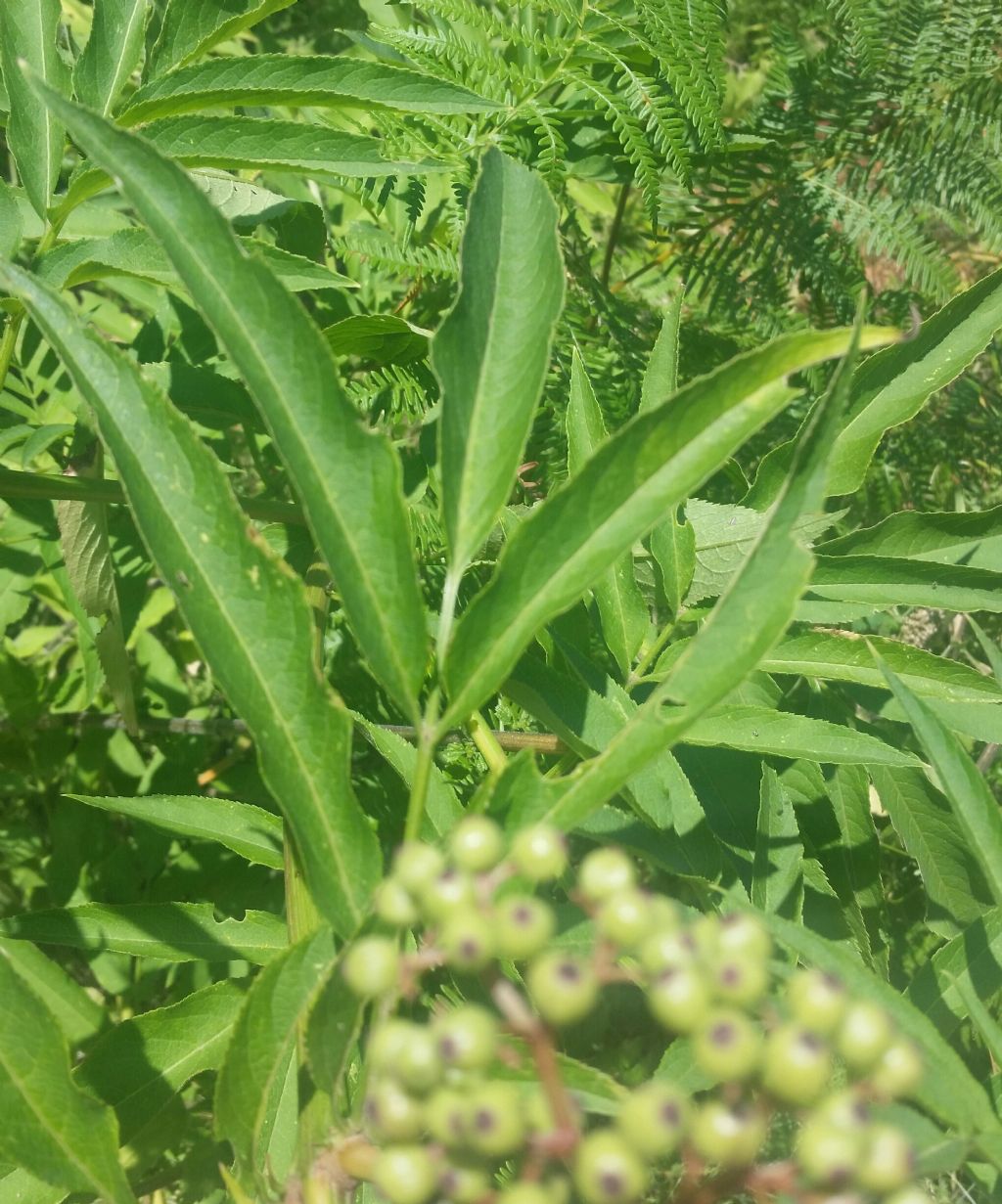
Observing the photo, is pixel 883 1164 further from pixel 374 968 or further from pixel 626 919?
pixel 374 968

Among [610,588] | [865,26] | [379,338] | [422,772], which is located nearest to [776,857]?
[610,588]

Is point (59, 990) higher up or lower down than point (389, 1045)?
lower down

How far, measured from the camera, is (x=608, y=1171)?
2.27ft

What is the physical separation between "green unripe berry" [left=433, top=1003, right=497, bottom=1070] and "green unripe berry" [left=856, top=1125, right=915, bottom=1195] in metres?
0.25

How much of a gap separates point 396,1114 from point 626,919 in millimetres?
205

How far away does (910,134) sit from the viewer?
271cm

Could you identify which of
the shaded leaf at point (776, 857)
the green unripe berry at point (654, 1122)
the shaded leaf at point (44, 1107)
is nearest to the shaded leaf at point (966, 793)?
the shaded leaf at point (776, 857)

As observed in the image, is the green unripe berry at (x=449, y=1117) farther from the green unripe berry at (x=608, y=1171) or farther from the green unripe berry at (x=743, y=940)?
the green unripe berry at (x=743, y=940)

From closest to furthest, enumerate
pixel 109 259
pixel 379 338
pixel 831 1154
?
pixel 831 1154
pixel 109 259
pixel 379 338

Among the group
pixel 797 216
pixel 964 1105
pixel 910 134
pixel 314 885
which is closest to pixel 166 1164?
pixel 314 885

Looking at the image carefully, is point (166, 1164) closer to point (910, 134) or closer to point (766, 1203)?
point (766, 1203)

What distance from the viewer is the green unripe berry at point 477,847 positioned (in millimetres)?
819

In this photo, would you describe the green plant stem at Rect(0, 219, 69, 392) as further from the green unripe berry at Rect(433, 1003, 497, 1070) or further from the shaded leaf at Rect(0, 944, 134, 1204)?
the green unripe berry at Rect(433, 1003, 497, 1070)

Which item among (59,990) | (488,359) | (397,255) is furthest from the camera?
(397,255)
